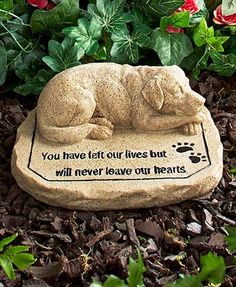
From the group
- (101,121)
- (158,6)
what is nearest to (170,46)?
(158,6)

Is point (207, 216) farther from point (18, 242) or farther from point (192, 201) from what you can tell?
point (18, 242)

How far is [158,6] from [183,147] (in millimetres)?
704

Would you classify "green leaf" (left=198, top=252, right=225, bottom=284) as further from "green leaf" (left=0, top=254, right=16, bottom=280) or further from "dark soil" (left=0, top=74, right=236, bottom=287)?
"dark soil" (left=0, top=74, right=236, bottom=287)

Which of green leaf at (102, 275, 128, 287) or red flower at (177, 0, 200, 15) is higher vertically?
green leaf at (102, 275, 128, 287)

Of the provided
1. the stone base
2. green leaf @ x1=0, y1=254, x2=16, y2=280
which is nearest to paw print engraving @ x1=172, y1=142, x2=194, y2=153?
the stone base

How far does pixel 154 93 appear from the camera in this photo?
234cm

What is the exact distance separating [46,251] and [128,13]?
3.68 feet

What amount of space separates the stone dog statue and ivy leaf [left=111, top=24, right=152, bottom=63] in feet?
1.09

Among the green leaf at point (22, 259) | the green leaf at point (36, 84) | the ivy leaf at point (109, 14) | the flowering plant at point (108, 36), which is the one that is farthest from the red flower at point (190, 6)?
the green leaf at point (22, 259)

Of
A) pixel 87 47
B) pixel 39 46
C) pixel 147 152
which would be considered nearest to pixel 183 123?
pixel 147 152

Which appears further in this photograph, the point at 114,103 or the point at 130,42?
the point at 130,42

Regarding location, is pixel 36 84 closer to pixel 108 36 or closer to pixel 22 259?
pixel 108 36

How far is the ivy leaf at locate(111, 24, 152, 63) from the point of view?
2746mm

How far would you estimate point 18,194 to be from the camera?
2371 millimetres
